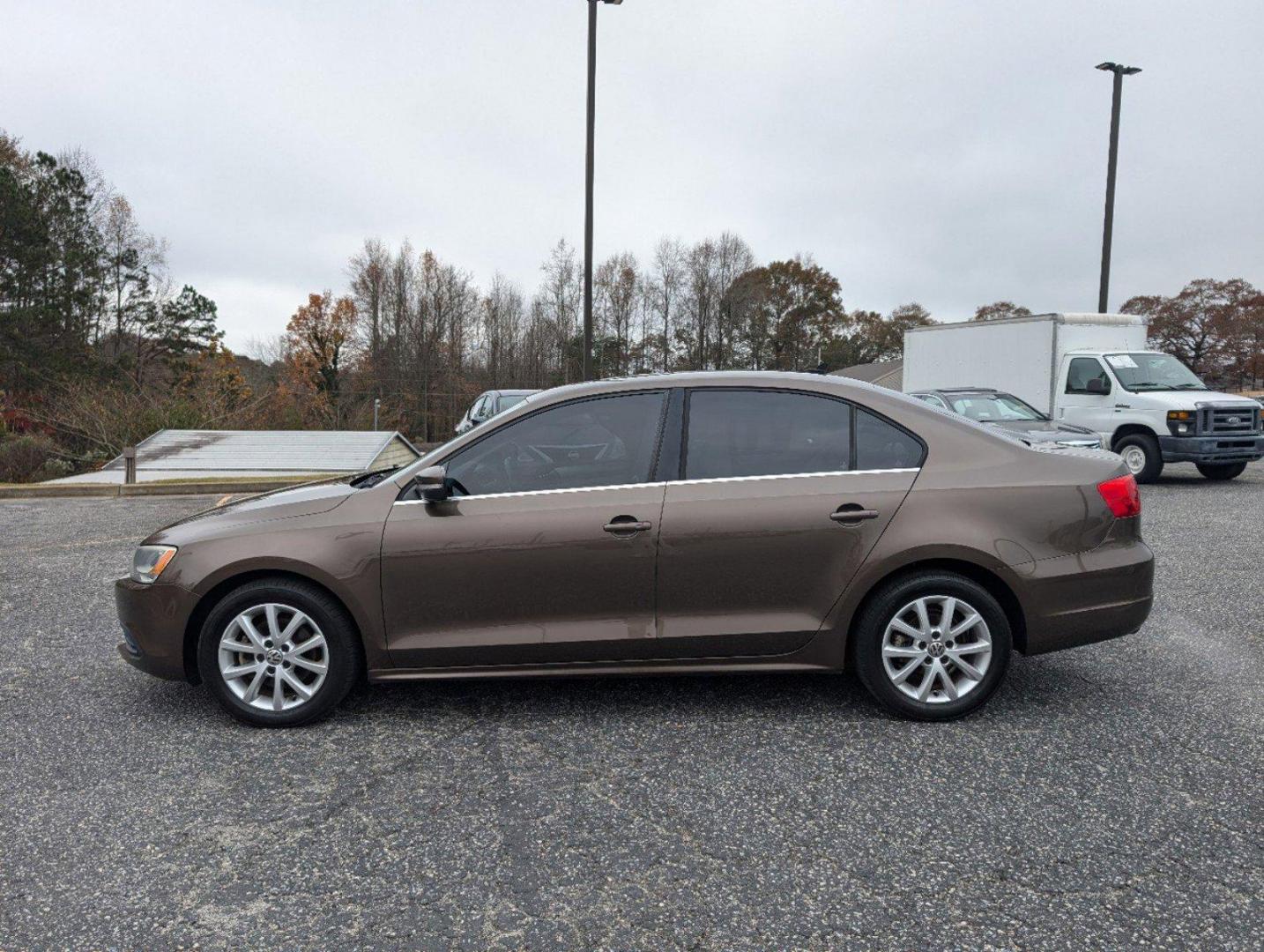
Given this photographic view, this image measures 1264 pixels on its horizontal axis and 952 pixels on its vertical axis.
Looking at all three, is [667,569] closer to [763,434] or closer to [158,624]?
[763,434]

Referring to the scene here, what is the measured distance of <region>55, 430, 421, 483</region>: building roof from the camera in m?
17.8

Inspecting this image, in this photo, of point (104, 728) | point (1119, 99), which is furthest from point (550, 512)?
point (1119, 99)

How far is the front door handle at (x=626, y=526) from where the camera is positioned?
4.15m

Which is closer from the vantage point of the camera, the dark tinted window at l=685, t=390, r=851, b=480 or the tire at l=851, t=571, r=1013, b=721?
the tire at l=851, t=571, r=1013, b=721

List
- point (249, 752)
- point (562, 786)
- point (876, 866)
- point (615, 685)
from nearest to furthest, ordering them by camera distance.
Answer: point (876, 866), point (562, 786), point (249, 752), point (615, 685)

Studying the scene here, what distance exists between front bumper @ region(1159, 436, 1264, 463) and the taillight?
1123cm

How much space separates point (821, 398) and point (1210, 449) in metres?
12.2

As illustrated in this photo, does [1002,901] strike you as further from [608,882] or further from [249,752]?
[249,752]

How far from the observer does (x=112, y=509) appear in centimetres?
1292

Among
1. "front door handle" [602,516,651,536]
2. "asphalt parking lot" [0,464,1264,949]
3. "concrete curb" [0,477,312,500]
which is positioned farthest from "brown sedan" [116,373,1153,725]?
"concrete curb" [0,477,312,500]

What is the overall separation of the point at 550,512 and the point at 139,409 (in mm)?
23224

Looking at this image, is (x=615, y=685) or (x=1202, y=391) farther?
(x=1202, y=391)

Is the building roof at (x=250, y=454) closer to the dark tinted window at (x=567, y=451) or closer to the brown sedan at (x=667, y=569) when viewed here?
the brown sedan at (x=667, y=569)

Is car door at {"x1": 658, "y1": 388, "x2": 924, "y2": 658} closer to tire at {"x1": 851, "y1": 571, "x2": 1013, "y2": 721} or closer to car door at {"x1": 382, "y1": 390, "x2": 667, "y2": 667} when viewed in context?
car door at {"x1": 382, "y1": 390, "x2": 667, "y2": 667}
